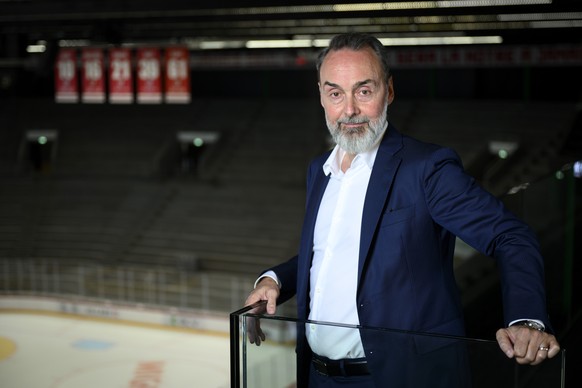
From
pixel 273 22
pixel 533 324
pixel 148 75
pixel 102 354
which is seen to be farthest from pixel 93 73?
pixel 533 324

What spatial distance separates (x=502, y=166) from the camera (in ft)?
47.4

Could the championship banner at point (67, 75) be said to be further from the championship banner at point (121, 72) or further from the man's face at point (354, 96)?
the man's face at point (354, 96)

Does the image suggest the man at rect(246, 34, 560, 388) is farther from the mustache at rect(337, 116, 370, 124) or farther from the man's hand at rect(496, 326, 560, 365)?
the man's hand at rect(496, 326, 560, 365)

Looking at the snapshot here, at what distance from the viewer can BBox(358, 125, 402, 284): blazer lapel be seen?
1.74 meters

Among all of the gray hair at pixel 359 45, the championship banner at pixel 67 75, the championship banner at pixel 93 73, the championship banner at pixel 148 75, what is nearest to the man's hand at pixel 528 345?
the gray hair at pixel 359 45

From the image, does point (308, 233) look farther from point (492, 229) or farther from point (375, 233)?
point (492, 229)

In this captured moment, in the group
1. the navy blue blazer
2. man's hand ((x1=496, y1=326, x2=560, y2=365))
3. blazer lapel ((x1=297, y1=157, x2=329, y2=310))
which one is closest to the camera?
man's hand ((x1=496, y1=326, x2=560, y2=365))

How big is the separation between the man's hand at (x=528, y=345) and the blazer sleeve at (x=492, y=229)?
0.04m

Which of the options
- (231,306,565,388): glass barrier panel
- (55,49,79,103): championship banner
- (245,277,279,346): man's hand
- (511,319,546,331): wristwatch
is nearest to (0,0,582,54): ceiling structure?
(55,49,79,103): championship banner

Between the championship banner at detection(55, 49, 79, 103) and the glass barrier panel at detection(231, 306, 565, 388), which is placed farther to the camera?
the championship banner at detection(55, 49, 79, 103)

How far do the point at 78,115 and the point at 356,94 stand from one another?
18.8m

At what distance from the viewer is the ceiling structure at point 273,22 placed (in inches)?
257

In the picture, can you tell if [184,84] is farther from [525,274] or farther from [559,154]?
[525,274]

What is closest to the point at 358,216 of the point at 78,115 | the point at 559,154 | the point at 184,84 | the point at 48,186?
the point at 184,84
